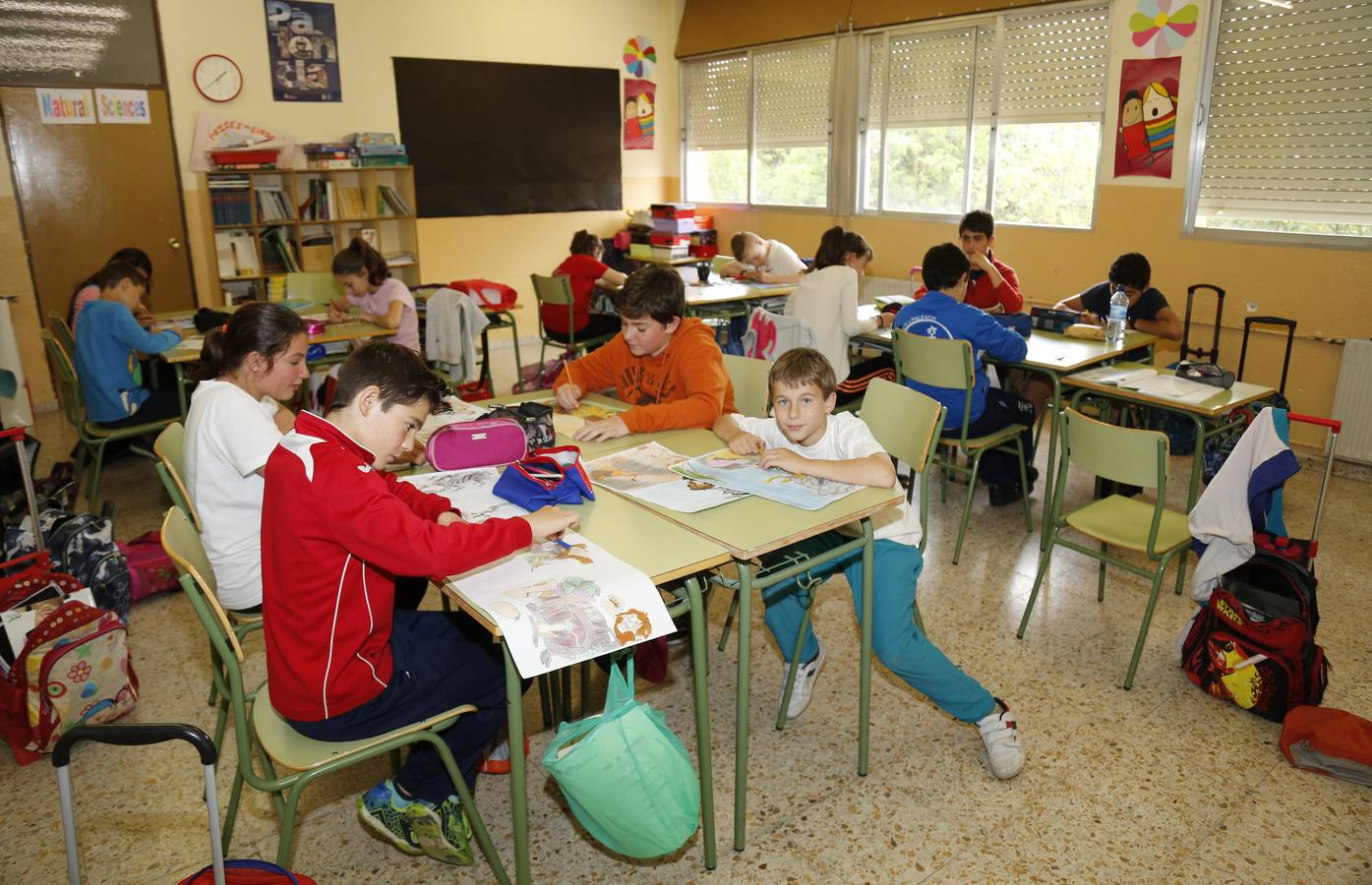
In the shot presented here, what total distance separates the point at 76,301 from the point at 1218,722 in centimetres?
523

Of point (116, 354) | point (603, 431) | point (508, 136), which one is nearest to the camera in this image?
point (603, 431)

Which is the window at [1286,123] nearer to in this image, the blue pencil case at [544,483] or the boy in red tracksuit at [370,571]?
the blue pencil case at [544,483]

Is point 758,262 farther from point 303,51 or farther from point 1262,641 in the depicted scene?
point 1262,641

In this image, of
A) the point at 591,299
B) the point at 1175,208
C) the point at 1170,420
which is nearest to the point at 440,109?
the point at 591,299

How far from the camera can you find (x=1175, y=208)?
5.41 m

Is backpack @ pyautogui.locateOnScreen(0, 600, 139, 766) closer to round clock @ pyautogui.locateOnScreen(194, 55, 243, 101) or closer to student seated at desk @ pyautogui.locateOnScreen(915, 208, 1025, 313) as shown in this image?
student seated at desk @ pyautogui.locateOnScreen(915, 208, 1025, 313)

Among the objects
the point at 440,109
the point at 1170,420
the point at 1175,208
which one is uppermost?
the point at 440,109

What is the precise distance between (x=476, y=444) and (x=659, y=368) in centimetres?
81

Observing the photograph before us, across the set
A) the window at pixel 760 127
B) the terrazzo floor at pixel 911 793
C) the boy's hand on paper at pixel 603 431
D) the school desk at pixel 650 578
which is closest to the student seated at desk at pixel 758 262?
Result: the window at pixel 760 127

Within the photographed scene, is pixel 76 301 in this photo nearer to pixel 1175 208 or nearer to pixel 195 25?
pixel 195 25

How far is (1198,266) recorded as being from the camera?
17.6ft

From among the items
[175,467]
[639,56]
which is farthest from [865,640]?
[639,56]

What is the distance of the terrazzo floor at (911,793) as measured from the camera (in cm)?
215

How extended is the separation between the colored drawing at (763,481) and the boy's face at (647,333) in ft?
2.00
